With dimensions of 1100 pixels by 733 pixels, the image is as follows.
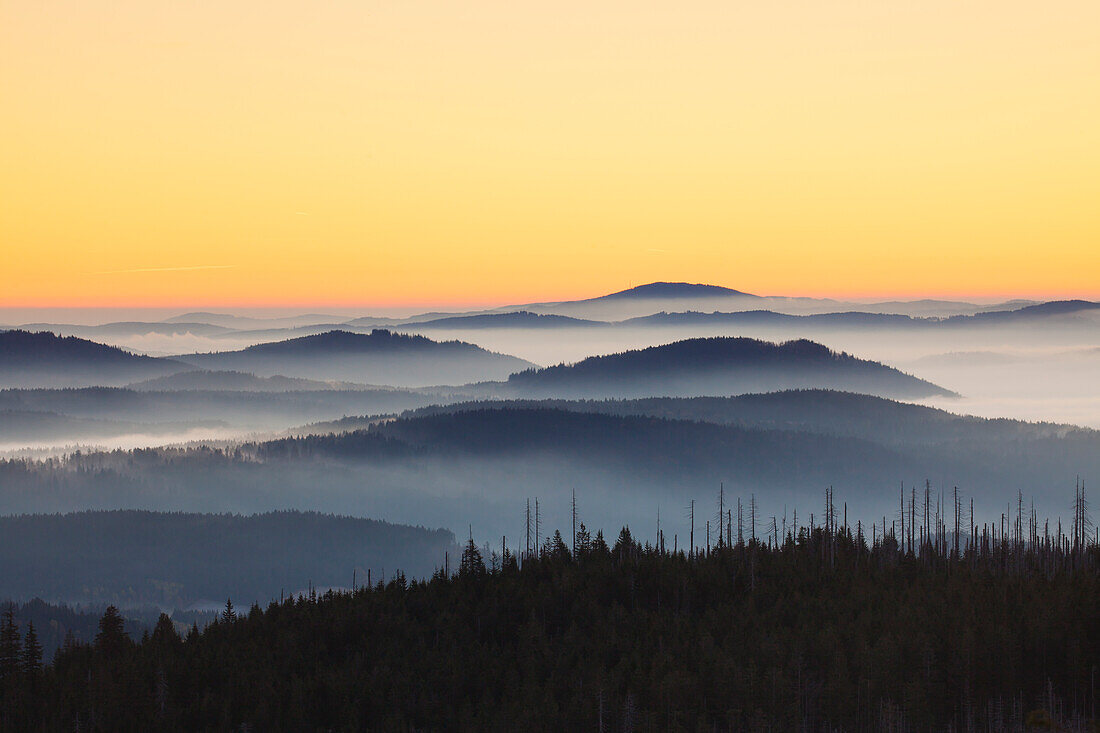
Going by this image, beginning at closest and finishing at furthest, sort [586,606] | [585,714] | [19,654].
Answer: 1. [585,714]
2. [19,654]
3. [586,606]

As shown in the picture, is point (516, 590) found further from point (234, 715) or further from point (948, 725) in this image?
point (948, 725)

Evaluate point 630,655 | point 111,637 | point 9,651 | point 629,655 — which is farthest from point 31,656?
point 630,655

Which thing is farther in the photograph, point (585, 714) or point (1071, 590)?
point (1071, 590)

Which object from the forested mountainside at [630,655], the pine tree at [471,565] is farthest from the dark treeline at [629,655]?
the pine tree at [471,565]

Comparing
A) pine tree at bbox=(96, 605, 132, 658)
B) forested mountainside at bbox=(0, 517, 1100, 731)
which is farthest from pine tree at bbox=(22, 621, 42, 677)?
pine tree at bbox=(96, 605, 132, 658)

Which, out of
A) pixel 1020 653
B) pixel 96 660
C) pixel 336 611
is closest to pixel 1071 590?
pixel 1020 653

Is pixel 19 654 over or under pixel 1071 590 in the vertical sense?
under

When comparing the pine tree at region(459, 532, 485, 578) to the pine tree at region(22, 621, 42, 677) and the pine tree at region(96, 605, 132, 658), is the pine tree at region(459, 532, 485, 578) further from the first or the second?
the pine tree at region(22, 621, 42, 677)
